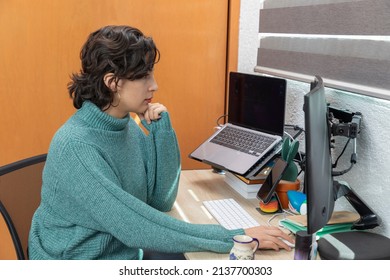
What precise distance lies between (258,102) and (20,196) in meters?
0.93

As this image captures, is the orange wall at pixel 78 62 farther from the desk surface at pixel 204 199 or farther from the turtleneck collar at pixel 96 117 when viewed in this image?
the turtleneck collar at pixel 96 117

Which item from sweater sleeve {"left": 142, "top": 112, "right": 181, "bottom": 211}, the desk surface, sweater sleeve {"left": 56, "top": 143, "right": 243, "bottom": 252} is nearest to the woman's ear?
sweater sleeve {"left": 56, "top": 143, "right": 243, "bottom": 252}

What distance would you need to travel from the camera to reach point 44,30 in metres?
2.04

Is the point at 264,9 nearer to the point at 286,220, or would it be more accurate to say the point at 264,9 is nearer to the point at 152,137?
the point at 152,137

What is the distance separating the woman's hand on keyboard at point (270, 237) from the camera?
45.8 inches

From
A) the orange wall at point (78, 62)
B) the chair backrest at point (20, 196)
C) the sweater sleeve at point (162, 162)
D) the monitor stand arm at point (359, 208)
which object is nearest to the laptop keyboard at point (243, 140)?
the sweater sleeve at point (162, 162)

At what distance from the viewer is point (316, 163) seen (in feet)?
3.17

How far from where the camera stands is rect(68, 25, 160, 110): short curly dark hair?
1.25 meters

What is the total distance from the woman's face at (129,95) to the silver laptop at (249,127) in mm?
475

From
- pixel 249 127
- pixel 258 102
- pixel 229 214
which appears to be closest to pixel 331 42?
pixel 258 102

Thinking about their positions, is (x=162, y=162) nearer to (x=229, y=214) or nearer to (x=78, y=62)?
(x=229, y=214)

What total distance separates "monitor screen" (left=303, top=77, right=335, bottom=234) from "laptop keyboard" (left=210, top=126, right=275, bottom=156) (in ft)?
1.75

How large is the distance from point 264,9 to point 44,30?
1025mm

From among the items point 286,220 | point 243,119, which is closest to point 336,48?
point 243,119
